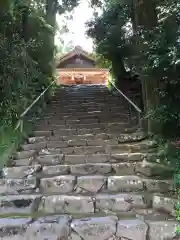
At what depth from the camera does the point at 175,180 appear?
3.79 meters

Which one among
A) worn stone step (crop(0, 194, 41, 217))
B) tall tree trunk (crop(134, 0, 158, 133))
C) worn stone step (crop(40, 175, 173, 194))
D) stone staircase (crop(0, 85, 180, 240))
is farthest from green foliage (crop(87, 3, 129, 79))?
worn stone step (crop(0, 194, 41, 217))

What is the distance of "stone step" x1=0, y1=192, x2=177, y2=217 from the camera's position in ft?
11.6

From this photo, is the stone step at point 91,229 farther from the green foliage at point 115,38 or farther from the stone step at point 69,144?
the green foliage at point 115,38

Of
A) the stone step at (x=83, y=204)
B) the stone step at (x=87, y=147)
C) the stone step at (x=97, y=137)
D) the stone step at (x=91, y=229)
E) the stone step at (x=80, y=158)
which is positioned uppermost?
the stone step at (x=97, y=137)

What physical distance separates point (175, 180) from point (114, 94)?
6.88 m

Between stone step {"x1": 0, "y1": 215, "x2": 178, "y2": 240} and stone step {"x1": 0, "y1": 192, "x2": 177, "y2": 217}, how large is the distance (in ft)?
0.97

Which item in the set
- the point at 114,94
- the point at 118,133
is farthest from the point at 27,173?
the point at 114,94

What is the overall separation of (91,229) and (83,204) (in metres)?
0.49

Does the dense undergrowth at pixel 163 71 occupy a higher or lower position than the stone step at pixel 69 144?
higher

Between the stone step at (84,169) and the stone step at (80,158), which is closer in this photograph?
the stone step at (84,169)

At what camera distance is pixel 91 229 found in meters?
3.11

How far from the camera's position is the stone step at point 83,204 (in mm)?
3527

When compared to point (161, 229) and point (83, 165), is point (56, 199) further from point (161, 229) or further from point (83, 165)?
point (161, 229)

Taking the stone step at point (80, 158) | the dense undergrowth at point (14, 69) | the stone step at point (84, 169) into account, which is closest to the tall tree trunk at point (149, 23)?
the stone step at point (80, 158)
